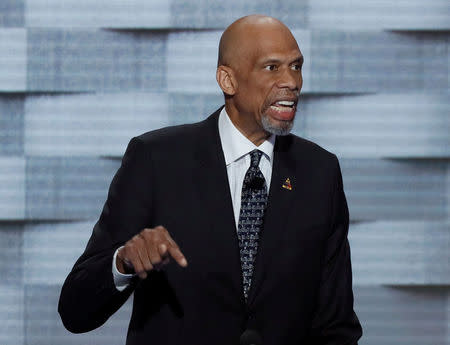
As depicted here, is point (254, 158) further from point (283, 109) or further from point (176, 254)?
point (176, 254)

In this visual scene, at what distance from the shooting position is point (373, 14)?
2252 millimetres

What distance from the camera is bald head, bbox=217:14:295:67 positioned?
1.59m

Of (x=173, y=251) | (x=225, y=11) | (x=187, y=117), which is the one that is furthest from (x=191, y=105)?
(x=173, y=251)

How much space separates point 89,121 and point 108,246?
80 centimetres

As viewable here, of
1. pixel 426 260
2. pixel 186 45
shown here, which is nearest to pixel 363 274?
pixel 426 260

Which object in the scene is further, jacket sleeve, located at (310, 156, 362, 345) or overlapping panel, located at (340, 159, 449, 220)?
overlapping panel, located at (340, 159, 449, 220)

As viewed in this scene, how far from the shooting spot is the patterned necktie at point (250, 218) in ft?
5.07

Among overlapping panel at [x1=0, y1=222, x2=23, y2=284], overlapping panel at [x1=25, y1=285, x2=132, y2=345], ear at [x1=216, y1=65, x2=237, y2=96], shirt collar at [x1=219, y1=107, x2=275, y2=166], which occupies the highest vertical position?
ear at [x1=216, y1=65, x2=237, y2=96]

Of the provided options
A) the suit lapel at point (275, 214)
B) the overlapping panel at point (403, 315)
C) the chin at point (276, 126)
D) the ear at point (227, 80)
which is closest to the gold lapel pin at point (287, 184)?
the suit lapel at point (275, 214)

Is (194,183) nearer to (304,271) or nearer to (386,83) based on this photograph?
(304,271)

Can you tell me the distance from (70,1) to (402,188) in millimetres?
1106

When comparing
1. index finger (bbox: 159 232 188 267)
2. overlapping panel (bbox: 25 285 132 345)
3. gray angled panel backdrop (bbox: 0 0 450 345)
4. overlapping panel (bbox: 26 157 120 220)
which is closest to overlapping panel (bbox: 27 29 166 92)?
gray angled panel backdrop (bbox: 0 0 450 345)

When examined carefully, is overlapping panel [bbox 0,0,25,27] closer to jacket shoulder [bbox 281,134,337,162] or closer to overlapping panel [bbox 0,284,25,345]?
overlapping panel [bbox 0,284,25,345]

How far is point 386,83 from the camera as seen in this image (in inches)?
89.2
